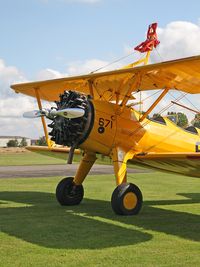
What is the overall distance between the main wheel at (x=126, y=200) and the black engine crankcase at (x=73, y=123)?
118cm

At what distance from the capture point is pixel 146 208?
923cm

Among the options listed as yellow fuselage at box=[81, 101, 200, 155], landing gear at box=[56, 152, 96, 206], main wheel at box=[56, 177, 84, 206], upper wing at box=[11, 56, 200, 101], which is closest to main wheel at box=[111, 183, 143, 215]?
yellow fuselage at box=[81, 101, 200, 155]

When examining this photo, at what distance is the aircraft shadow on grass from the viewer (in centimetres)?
580

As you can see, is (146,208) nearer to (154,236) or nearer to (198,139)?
(198,139)

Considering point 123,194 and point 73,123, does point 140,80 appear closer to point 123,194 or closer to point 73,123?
point 73,123

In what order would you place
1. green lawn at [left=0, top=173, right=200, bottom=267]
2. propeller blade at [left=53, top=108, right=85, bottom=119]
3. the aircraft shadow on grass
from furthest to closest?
propeller blade at [left=53, top=108, right=85, bottom=119] < the aircraft shadow on grass < green lawn at [left=0, top=173, right=200, bottom=267]

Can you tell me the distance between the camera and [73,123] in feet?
26.2

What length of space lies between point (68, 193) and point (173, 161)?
261 centimetres

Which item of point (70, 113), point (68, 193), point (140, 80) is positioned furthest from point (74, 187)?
point (140, 80)

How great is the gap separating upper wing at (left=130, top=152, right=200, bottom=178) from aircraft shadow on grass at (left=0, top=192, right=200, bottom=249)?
3.04 ft

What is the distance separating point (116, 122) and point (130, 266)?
176 inches

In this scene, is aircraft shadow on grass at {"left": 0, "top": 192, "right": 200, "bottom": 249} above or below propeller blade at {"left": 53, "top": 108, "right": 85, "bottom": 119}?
below

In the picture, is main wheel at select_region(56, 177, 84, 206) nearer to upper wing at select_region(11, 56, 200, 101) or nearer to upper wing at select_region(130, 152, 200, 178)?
upper wing at select_region(130, 152, 200, 178)

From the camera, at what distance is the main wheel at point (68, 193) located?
31.8 feet
